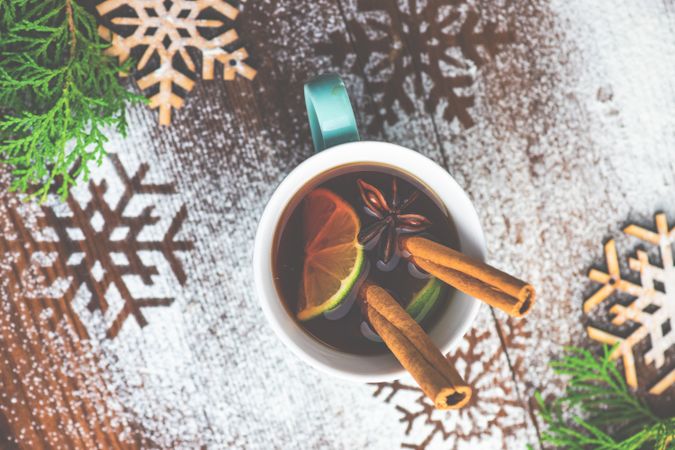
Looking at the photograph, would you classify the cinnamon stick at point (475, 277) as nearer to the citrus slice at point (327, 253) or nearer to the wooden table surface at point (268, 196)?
the citrus slice at point (327, 253)

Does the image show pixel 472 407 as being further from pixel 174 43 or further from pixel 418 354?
pixel 174 43

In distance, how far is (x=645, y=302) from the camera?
79cm

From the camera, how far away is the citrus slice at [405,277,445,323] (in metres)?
0.68

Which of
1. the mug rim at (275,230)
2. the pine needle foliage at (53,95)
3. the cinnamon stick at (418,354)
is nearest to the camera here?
the cinnamon stick at (418,354)

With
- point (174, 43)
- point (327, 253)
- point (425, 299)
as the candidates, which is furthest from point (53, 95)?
point (425, 299)

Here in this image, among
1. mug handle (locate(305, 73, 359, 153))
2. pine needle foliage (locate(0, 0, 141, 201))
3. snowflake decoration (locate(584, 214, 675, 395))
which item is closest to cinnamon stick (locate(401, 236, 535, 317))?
mug handle (locate(305, 73, 359, 153))

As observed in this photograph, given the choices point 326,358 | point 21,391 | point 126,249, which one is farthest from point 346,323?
point 21,391

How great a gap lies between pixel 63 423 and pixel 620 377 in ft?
2.39

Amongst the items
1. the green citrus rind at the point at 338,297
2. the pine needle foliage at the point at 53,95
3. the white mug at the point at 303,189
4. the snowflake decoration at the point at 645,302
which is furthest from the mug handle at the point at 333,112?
the snowflake decoration at the point at 645,302

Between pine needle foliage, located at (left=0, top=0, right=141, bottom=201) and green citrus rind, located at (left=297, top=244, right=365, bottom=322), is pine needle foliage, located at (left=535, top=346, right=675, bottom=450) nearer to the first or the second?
green citrus rind, located at (left=297, top=244, right=365, bottom=322)

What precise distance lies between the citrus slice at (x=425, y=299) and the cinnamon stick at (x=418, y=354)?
7cm

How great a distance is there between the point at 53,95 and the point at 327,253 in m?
0.40

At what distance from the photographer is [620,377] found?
787mm

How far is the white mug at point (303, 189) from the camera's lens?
0.60 meters
